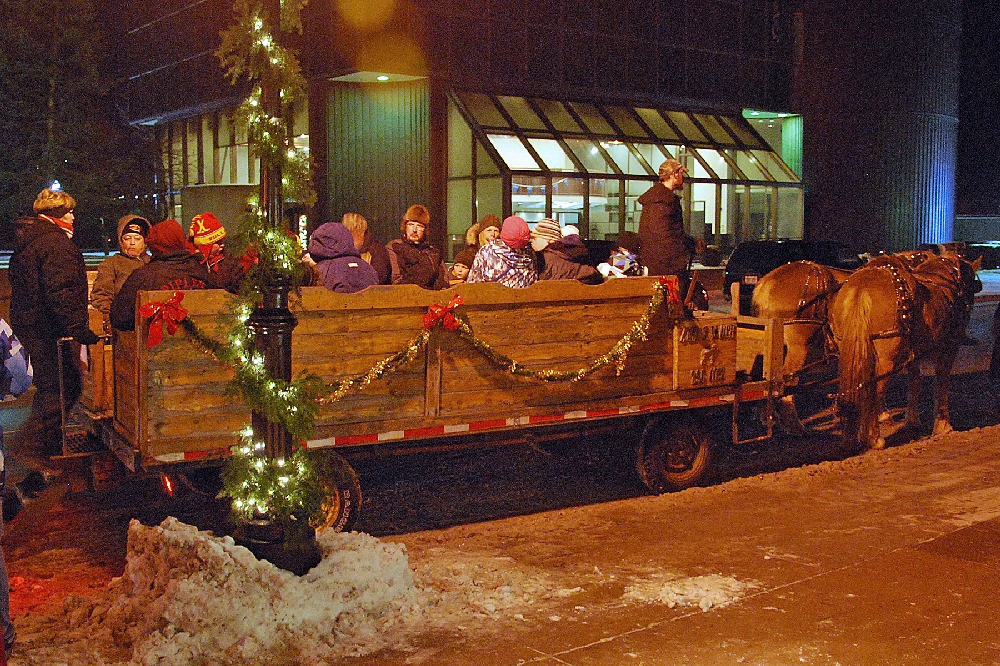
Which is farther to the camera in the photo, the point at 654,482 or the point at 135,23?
the point at 135,23

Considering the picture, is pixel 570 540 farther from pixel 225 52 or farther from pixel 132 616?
pixel 225 52

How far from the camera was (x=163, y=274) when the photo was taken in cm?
668

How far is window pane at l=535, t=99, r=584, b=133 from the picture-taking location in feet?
85.5

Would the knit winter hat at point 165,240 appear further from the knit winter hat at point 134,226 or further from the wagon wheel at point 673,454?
the wagon wheel at point 673,454

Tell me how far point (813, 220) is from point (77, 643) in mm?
31517

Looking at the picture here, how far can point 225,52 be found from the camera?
5.58m

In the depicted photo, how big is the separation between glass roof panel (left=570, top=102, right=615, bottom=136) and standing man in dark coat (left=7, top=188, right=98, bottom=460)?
65.4ft

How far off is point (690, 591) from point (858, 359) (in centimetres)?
477

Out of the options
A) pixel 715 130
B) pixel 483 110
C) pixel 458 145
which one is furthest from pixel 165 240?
pixel 715 130

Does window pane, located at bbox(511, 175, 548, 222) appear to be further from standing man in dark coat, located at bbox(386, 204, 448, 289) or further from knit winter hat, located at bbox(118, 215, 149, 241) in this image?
knit winter hat, located at bbox(118, 215, 149, 241)

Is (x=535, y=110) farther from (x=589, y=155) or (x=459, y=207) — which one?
(x=459, y=207)

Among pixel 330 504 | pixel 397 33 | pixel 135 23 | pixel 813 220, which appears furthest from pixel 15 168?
pixel 330 504

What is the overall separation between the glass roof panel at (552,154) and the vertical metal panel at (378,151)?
9.09ft

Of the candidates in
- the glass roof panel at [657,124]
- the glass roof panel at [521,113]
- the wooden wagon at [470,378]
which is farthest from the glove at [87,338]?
the glass roof panel at [657,124]
